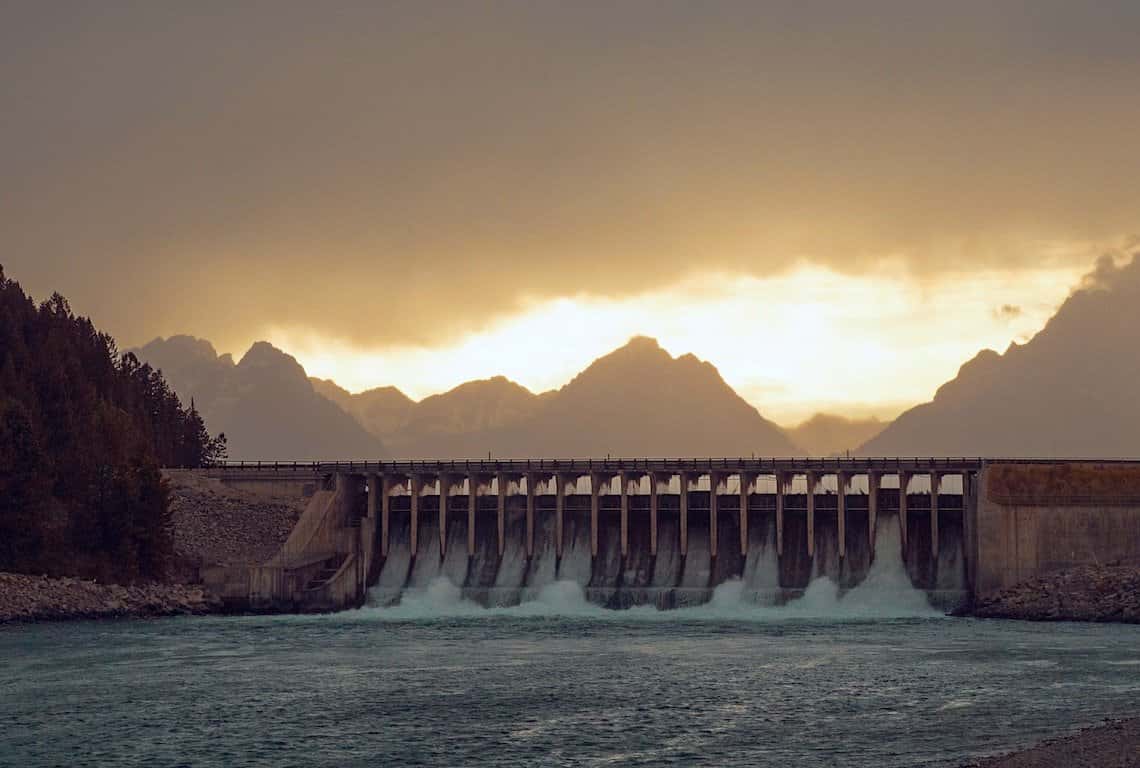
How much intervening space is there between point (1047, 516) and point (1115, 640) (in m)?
23.8

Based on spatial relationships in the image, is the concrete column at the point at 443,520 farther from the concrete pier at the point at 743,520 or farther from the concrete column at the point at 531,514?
the concrete pier at the point at 743,520

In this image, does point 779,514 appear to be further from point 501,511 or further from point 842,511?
point 501,511

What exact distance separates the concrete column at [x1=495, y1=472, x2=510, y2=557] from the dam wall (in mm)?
40240

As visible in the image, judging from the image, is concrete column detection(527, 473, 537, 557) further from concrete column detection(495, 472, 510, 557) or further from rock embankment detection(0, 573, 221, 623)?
rock embankment detection(0, 573, 221, 623)

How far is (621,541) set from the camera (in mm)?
134000

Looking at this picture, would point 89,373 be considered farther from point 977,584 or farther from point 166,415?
point 977,584

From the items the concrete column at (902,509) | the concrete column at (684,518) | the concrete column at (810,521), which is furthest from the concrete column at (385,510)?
the concrete column at (902,509)

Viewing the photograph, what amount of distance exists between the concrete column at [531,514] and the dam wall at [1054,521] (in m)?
37.6

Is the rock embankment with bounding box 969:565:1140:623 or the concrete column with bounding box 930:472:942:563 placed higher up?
the concrete column with bounding box 930:472:942:563

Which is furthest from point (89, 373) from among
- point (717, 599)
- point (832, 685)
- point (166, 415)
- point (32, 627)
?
point (832, 685)

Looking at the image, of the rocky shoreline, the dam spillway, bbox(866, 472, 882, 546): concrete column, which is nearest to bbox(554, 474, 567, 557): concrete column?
the dam spillway

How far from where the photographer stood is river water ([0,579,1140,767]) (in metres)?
61.6

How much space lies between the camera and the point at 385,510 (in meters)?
140

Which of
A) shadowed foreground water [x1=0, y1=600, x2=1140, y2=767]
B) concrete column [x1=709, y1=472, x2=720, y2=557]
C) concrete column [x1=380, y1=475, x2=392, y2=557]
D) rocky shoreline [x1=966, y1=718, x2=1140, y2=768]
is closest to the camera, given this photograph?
rocky shoreline [x1=966, y1=718, x2=1140, y2=768]
